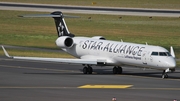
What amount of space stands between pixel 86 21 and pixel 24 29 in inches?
429

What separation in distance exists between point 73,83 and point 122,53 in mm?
5793

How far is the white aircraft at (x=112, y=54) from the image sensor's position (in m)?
42.8

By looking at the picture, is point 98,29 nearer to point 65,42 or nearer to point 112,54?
point 65,42

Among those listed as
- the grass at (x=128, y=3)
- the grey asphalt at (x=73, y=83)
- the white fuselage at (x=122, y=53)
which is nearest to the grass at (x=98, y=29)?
the grey asphalt at (x=73, y=83)

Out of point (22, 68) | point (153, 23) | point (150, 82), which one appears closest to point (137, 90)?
point (150, 82)

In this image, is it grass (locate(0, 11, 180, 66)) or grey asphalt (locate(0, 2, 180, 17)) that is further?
grey asphalt (locate(0, 2, 180, 17))

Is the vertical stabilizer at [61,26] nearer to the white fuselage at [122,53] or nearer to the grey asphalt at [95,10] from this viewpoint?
the white fuselage at [122,53]

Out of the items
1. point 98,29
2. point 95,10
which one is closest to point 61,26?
point 98,29

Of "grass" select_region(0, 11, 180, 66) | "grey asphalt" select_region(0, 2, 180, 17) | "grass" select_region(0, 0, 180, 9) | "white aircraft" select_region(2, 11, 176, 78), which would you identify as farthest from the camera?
"grass" select_region(0, 0, 180, 9)

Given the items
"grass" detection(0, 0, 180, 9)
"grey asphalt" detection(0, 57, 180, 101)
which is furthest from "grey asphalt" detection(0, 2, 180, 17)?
"grey asphalt" detection(0, 57, 180, 101)

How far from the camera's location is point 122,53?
44.8 meters

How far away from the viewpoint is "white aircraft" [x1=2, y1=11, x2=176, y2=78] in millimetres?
42844

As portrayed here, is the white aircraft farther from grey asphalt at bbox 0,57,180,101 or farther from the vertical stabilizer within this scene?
grey asphalt at bbox 0,57,180,101

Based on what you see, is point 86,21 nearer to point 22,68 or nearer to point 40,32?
point 40,32
